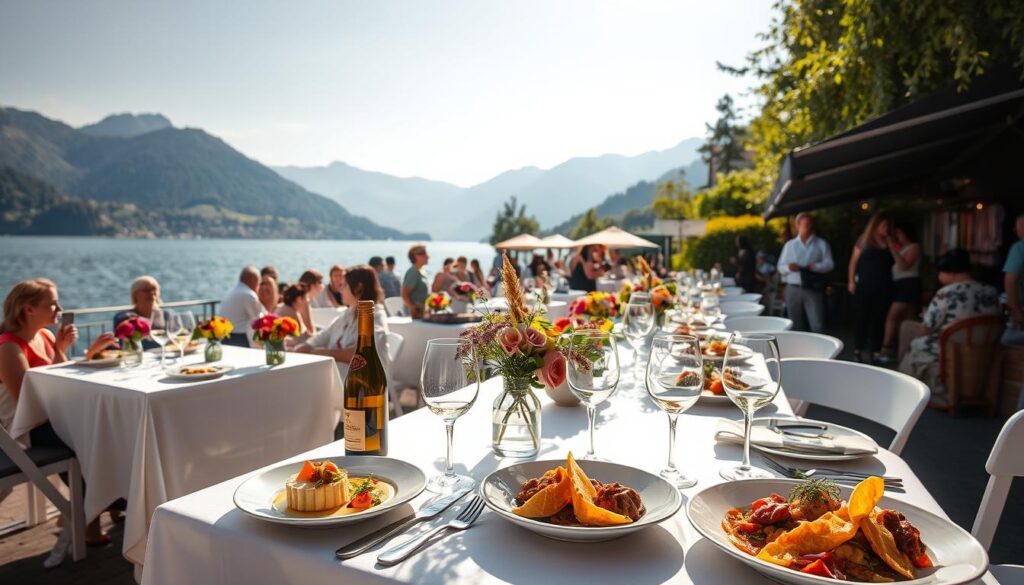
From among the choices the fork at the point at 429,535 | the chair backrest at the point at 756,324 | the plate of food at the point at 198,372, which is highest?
the fork at the point at 429,535

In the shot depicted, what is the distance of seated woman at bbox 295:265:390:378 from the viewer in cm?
457

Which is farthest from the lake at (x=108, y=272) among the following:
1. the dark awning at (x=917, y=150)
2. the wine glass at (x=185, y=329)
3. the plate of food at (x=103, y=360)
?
the plate of food at (x=103, y=360)

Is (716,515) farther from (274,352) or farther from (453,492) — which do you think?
(274,352)

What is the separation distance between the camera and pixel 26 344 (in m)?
3.60

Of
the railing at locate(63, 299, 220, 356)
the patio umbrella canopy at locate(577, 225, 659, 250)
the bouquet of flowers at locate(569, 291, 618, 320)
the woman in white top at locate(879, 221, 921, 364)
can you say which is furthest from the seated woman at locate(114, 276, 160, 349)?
the patio umbrella canopy at locate(577, 225, 659, 250)

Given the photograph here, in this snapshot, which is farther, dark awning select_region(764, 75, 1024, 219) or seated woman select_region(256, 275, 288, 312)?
seated woman select_region(256, 275, 288, 312)

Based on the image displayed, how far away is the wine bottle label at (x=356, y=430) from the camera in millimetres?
1527

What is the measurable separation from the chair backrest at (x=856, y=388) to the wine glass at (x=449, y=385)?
1644 millimetres

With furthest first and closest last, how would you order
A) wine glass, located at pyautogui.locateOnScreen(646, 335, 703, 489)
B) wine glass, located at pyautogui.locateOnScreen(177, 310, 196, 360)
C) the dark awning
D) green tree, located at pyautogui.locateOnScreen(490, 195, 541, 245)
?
green tree, located at pyautogui.locateOnScreen(490, 195, 541, 245) < the dark awning < wine glass, located at pyautogui.locateOnScreen(177, 310, 196, 360) < wine glass, located at pyautogui.locateOnScreen(646, 335, 703, 489)

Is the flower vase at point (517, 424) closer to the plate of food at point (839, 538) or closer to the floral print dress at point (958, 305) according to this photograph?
the plate of food at point (839, 538)

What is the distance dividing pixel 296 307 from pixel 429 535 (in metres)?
5.04

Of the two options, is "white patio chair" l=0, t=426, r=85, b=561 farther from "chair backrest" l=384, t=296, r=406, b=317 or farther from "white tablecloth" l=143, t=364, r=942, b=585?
"chair backrest" l=384, t=296, r=406, b=317

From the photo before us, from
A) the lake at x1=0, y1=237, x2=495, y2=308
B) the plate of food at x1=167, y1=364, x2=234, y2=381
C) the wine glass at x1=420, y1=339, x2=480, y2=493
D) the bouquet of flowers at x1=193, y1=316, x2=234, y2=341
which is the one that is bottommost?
the lake at x1=0, y1=237, x2=495, y2=308

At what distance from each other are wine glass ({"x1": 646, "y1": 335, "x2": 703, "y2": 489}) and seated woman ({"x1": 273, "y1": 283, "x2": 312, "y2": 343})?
Result: 15.6 ft
